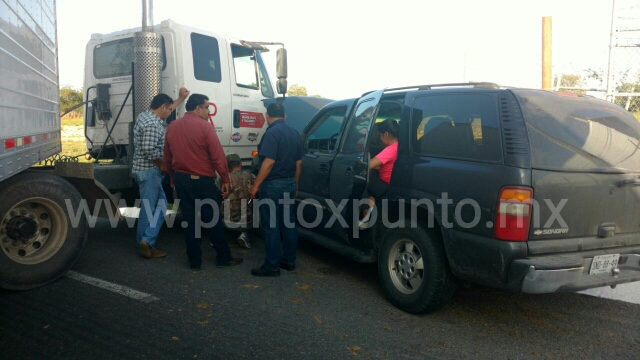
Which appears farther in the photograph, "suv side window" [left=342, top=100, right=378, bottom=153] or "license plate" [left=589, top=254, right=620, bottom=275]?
"suv side window" [left=342, top=100, right=378, bottom=153]

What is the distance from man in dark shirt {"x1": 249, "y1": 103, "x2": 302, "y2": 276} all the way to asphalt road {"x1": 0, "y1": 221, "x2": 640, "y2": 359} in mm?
319

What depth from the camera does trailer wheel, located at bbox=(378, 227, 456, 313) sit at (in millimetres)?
4113

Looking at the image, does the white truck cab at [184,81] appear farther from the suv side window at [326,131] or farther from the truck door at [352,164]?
the truck door at [352,164]

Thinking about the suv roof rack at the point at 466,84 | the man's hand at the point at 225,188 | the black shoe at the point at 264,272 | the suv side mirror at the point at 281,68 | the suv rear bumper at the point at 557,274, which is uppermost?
the suv side mirror at the point at 281,68

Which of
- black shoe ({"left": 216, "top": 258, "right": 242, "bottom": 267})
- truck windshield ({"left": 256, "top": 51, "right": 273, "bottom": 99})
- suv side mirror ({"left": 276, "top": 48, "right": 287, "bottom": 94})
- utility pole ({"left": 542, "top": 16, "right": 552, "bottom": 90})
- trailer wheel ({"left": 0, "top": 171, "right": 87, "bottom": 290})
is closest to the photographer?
trailer wheel ({"left": 0, "top": 171, "right": 87, "bottom": 290})

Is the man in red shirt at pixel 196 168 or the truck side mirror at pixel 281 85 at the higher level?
the truck side mirror at pixel 281 85

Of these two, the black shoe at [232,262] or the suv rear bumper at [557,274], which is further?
the black shoe at [232,262]

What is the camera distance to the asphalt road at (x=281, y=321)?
3.66 m

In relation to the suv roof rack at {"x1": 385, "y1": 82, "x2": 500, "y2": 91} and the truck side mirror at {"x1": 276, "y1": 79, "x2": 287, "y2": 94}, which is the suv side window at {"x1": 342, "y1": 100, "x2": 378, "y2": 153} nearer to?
the suv roof rack at {"x1": 385, "y1": 82, "x2": 500, "y2": 91}

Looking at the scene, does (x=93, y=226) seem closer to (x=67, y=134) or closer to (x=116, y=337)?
(x=116, y=337)

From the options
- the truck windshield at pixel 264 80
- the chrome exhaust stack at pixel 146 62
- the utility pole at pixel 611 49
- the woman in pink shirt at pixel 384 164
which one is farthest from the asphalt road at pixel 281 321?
the utility pole at pixel 611 49

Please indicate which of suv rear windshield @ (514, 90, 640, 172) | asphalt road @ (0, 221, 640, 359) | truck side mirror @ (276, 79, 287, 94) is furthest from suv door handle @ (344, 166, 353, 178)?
truck side mirror @ (276, 79, 287, 94)

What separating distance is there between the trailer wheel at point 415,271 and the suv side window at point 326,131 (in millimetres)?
1518

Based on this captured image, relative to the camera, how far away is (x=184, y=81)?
6.65 m
